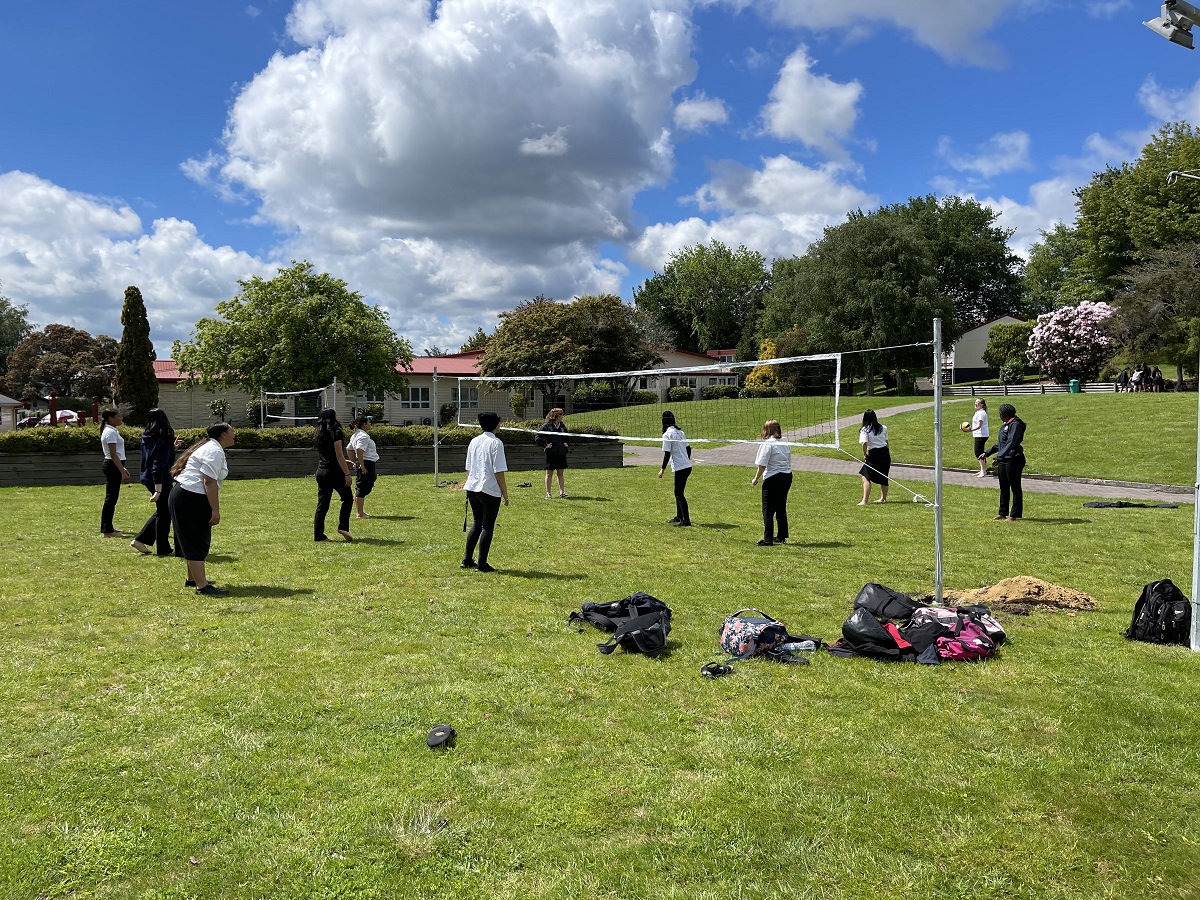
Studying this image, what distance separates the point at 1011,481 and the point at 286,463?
17927 millimetres

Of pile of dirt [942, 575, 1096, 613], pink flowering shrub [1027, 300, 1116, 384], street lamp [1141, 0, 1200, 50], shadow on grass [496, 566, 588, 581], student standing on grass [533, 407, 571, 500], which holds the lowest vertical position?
shadow on grass [496, 566, 588, 581]

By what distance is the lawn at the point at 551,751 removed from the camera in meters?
3.17

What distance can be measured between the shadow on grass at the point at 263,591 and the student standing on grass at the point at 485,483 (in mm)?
1981

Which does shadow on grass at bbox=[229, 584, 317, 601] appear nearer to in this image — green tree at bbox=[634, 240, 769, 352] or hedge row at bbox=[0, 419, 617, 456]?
hedge row at bbox=[0, 419, 617, 456]

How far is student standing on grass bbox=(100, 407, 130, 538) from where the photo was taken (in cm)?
1074

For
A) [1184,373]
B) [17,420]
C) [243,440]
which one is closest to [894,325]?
[1184,373]

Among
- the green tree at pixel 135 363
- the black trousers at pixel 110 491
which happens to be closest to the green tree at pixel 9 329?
the green tree at pixel 135 363

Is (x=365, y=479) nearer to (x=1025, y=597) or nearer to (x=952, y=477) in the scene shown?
(x=1025, y=597)

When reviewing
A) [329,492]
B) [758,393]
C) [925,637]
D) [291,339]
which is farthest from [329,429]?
[758,393]

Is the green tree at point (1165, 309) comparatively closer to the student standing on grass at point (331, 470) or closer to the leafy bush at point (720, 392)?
the leafy bush at point (720, 392)

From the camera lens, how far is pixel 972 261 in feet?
265

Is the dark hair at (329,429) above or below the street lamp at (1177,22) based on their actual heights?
below

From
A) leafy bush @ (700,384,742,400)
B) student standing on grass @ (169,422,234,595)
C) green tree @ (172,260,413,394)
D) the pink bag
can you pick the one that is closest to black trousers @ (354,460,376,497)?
student standing on grass @ (169,422,234,595)

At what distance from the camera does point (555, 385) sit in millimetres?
46281
